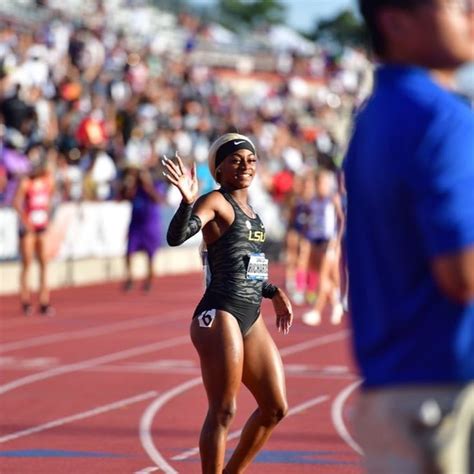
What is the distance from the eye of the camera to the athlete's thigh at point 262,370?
8.04m

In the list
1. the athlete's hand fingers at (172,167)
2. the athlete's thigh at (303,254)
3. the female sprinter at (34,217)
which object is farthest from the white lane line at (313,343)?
the athlete's hand fingers at (172,167)

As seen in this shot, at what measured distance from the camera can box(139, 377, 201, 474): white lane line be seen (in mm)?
10522

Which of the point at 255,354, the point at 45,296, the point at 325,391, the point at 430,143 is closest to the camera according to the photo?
the point at 430,143

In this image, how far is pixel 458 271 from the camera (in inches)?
139

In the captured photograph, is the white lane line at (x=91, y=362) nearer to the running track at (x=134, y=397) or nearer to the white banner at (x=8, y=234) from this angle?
the running track at (x=134, y=397)

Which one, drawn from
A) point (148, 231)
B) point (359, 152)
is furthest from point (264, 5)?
point (359, 152)

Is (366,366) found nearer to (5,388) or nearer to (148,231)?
(5,388)

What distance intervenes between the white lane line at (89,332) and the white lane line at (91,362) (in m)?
1.25

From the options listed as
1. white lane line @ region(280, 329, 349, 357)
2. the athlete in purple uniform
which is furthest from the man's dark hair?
the athlete in purple uniform

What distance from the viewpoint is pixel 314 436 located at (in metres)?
11.6

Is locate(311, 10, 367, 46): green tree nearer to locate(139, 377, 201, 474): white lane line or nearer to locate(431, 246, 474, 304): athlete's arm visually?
locate(139, 377, 201, 474): white lane line

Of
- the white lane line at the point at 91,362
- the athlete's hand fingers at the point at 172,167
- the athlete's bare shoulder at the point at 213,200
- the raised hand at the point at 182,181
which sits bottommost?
the white lane line at the point at 91,362

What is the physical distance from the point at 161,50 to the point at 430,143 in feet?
151

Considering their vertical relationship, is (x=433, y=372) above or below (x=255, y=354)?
above
